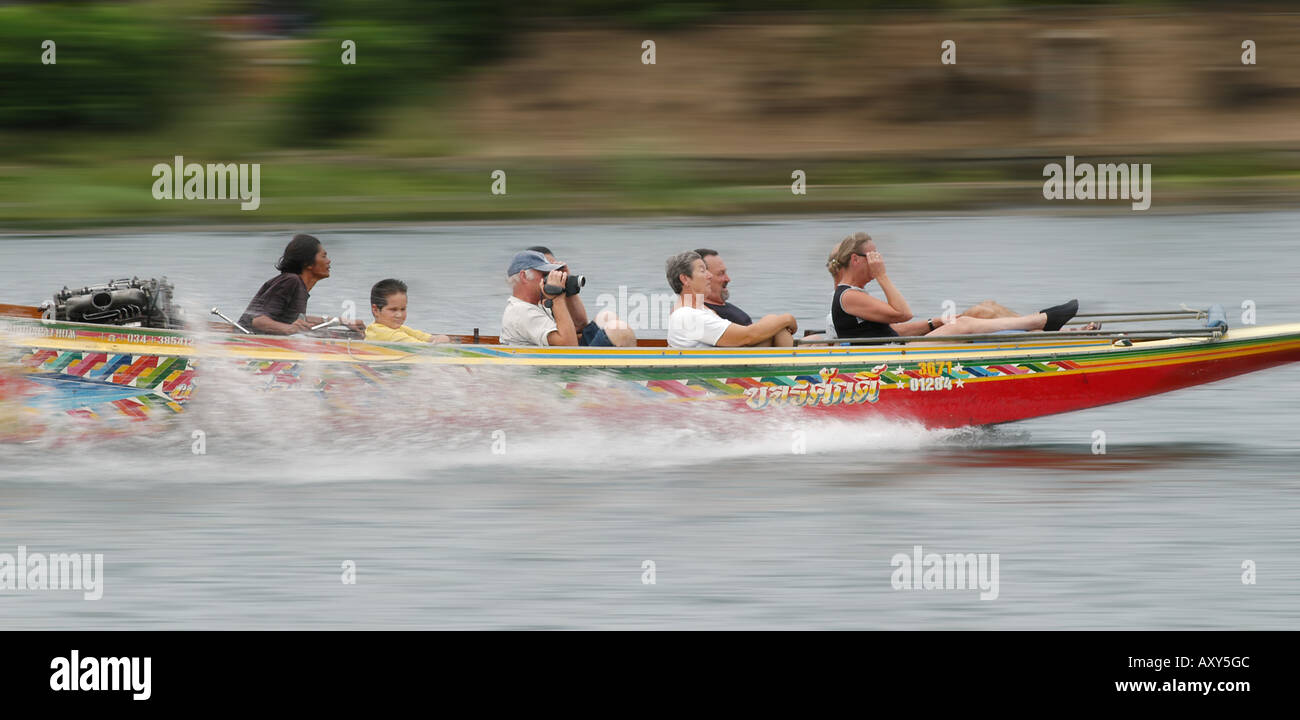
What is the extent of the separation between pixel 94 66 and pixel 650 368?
19334 millimetres

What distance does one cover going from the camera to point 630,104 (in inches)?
1037

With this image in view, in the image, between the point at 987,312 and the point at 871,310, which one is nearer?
the point at 871,310

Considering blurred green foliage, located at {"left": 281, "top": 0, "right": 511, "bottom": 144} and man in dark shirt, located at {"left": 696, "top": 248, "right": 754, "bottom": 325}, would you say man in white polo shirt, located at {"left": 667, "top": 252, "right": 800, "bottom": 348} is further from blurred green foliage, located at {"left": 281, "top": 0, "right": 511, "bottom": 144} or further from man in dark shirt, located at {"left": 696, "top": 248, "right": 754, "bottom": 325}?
blurred green foliage, located at {"left": 281, "top": 0, "right": 511, "bottom": 144}

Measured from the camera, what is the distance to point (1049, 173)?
24.5 metres

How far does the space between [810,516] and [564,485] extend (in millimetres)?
1549

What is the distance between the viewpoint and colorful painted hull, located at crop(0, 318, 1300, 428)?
30.7 feet

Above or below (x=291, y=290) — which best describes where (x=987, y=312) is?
below

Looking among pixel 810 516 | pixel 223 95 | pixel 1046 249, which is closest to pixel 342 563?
pixel 810 516

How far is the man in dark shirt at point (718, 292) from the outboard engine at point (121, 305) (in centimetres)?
337

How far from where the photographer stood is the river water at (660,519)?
7.25 metres

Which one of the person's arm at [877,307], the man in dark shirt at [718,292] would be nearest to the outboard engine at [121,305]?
the man in dark shirt at [718,292]

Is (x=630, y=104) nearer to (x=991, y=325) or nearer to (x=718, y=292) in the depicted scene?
(x=718, y=292)

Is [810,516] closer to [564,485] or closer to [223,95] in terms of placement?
[564,485]

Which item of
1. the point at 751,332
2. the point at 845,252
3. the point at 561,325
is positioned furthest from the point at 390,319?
the point at 845,252
